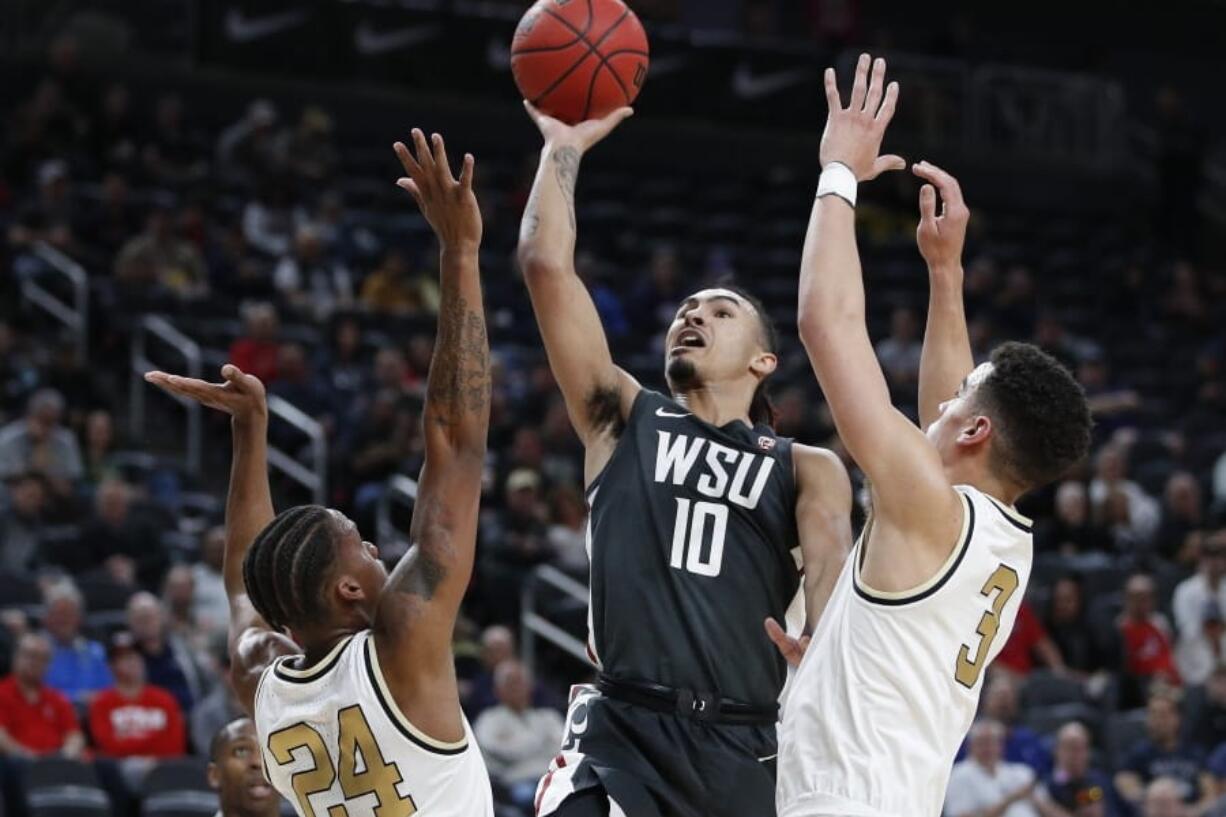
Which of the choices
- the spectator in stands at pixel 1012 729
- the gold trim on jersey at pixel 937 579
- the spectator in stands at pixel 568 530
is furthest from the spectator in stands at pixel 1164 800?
the gold trim on jersey at pixel 937 579

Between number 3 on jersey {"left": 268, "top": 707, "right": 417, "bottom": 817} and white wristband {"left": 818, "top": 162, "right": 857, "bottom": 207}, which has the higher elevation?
white wristband {"left": 818, "top": 162, "right": 857, "bottom": 207}

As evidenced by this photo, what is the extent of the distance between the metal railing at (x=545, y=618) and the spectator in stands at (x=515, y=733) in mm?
1072

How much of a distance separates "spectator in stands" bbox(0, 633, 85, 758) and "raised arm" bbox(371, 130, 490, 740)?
21.1 feet

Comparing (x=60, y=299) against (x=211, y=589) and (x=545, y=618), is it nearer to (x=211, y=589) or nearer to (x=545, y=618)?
(x=211, y=589)

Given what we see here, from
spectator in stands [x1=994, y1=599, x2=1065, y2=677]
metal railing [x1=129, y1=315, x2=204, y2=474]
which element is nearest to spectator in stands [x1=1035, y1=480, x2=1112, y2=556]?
spectator in stands [x1=994, y1=599, x2=1065, y2=677]

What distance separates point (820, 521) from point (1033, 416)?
0.88 metres

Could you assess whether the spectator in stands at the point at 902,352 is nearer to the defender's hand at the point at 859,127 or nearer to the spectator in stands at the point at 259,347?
the spectator in stands at the point at 259,347

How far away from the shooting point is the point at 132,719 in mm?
10461

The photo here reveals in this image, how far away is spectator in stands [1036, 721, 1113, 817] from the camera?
38.0 ft

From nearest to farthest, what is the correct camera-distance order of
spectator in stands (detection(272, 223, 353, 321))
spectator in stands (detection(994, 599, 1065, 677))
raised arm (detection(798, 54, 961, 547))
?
raised arm (detection(798, 54, 961, 547)) → spectator in stands (detection(994, 599, 1065, 677)) → spectator in stands (detection(272, 223, 353, 321))

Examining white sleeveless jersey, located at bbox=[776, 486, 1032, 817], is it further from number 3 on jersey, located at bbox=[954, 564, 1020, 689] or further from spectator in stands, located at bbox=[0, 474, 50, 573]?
spectator in stands, located at bbox=[0, 474, 50, 573]

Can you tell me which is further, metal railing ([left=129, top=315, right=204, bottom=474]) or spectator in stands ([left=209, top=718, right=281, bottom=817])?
metal railing ([left=129, top=315, right=204, bottom=474])

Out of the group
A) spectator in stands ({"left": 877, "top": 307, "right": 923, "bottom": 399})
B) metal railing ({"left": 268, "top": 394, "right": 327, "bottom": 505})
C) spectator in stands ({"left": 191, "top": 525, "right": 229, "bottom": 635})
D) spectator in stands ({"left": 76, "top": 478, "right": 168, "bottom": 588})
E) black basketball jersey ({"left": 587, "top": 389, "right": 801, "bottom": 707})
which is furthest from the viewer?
spectator in stands ({"left": 877, "top": 307, "right": 923, "bottom": 399})

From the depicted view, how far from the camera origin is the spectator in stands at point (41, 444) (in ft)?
41.1
